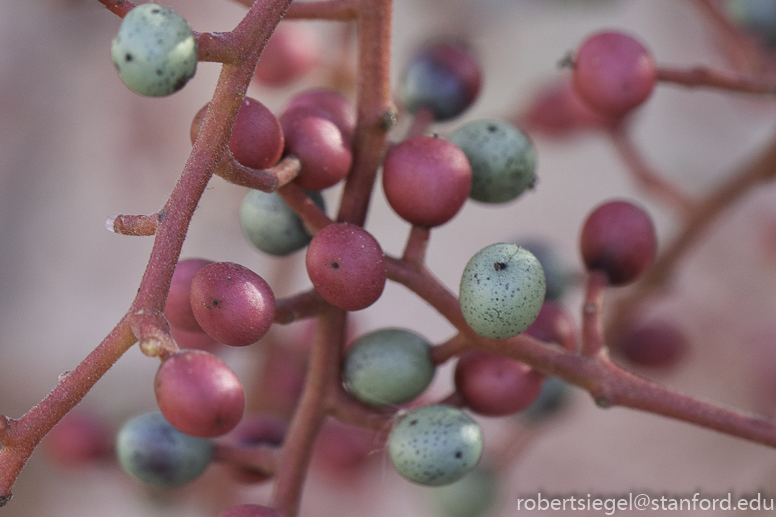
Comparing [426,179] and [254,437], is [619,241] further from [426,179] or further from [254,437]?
[254,437]

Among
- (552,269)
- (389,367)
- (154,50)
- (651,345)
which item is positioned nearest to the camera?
(154,50)

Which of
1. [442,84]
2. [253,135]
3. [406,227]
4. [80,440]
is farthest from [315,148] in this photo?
[406,227]

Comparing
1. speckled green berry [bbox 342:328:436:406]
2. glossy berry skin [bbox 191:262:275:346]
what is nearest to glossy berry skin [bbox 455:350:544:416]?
speckled green berry [bbox 342:328:436:406]

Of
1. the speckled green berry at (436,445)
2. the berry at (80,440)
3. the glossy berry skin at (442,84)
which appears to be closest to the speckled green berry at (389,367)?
the speckled green berry at (436,445)

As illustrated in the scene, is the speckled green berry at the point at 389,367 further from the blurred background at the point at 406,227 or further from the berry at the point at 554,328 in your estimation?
the blurred background at the point at 406,227

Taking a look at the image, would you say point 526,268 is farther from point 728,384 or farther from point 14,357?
point 14,357

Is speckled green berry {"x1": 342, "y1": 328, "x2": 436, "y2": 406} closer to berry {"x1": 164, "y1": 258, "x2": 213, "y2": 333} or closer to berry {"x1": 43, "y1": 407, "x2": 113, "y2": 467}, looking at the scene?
berry {"x1": 164, "y1": 258, "x2": 213, "y2": 333}
